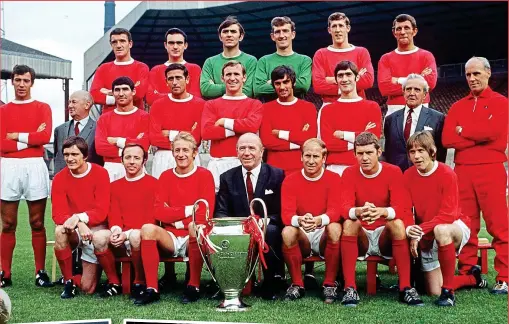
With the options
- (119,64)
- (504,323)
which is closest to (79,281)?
(119,64)

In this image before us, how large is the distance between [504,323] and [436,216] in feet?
2.39

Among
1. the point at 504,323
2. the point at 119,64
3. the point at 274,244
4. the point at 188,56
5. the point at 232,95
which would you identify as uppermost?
the point at 188,56

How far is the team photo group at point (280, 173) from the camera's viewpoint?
367 centimetres

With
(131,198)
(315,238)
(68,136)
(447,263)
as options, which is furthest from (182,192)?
(447,263)

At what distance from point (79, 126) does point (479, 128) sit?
2.57 m

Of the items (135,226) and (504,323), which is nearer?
(504,323)

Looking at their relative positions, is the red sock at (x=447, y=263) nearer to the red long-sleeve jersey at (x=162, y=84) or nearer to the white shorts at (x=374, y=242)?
the white shorts at (x=374, y=242)

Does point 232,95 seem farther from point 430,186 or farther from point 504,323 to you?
point 504,323

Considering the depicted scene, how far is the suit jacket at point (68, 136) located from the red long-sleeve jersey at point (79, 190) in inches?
14.5

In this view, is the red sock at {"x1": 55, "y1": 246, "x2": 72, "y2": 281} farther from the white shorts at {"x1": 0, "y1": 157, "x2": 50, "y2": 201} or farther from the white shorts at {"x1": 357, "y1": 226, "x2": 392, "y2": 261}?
the white shorts at {"x1": 357, "y1": 226, "x2": 392, "y2": 261}

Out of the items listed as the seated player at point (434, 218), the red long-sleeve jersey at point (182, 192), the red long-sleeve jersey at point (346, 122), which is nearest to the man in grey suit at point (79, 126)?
the red long-sleeve jersey at point (182, 192)

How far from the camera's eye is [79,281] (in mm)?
4066

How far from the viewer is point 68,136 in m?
4.43

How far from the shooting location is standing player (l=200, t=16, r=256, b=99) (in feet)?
14.7
